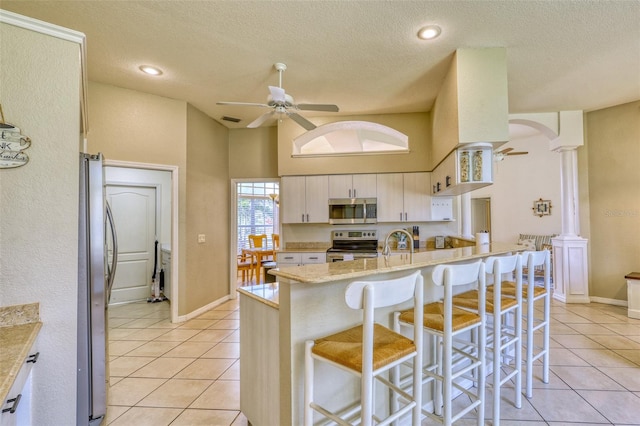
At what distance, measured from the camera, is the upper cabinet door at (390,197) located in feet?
15.1

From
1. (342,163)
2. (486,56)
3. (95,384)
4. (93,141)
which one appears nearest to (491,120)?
(486,56)

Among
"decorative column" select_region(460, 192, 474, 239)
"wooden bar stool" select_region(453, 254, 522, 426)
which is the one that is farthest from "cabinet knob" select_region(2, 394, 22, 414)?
"decorative column" select_region(460, 192, 474, 239)

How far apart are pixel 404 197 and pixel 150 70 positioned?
3.72m

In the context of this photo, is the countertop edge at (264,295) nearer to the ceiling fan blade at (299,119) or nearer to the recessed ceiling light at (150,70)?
the ceiling fan blade at (299,119)

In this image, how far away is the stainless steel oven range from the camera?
4461 millimetres

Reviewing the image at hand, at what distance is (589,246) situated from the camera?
183 inches

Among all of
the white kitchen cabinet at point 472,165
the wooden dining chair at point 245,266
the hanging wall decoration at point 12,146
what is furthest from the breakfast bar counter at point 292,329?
the wooden dining chair at point 245,266

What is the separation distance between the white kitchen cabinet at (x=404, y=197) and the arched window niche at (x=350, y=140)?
1.45 ft

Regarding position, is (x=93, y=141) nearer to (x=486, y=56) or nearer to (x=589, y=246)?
(x=486, y=56)

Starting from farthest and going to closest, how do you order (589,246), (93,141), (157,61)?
(589,246) < (93,141) < (157,61)

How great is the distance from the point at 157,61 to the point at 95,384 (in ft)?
9.59

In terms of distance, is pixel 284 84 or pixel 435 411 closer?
pixel 435 411

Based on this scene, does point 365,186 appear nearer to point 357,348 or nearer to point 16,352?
point 357,348

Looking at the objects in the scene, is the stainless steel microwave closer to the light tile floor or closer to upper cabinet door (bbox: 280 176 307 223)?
upper cabinet door (bbox: 280 176 307 223)
